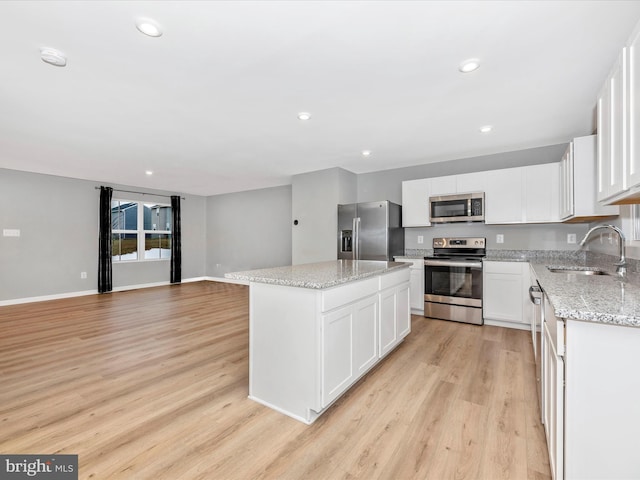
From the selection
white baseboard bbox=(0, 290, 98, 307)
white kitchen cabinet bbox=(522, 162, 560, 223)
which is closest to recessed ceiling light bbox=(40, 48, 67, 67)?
white kitchen cabinet bbox=(522, 162, 560, 223)

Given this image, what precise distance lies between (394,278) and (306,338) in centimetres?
132

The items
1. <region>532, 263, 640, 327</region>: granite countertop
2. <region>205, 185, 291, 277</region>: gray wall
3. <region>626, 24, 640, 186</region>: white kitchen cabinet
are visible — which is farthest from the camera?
<region>205, 185, 291, 277</region>: gray wall

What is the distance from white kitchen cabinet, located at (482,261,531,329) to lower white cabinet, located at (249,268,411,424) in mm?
2311

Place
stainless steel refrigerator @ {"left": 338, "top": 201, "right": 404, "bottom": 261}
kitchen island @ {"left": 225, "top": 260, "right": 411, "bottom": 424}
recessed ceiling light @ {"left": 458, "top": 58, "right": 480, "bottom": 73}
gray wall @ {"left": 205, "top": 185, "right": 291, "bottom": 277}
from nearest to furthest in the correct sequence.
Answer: kitchen island @ {"left": 225, "top": 260, "right": 411, "bottom": 424}, recessed ceiling light @ {"left": 458, "top": 58, "right": 480, "bottom": 73}, stainless steel refrigerator @ {"left": 338, "top": 201, "right": 404, "bottom": 261}, gray wall @ {"left": 205, "top": 185, "right": 291, "bottom": 277}

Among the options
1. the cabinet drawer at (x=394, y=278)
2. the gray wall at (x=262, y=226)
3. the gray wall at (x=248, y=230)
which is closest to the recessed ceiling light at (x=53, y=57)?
the cabinet drawer at (x=394, y=278)

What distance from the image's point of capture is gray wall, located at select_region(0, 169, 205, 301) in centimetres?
544

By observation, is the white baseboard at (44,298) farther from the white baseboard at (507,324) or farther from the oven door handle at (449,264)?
the white baseboard at (507,324)

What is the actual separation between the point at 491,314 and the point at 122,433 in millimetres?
4039

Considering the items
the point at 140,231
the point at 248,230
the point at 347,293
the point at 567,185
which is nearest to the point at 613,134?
the point at 567,185

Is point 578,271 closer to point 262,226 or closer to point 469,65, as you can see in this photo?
point 469,65

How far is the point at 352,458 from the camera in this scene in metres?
1.64

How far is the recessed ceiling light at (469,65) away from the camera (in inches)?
83.8

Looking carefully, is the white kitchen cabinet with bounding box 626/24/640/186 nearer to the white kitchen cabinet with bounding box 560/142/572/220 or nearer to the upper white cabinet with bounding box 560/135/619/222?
the upper white cabinet with bounding box 560/135/619/222

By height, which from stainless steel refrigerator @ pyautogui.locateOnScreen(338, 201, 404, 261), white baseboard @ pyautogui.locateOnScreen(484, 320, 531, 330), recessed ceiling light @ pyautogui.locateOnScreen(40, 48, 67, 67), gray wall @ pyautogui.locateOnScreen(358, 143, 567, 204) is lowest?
white baseboard @ pyautogui.locateOnScreen(484, 320, 531, 330)
